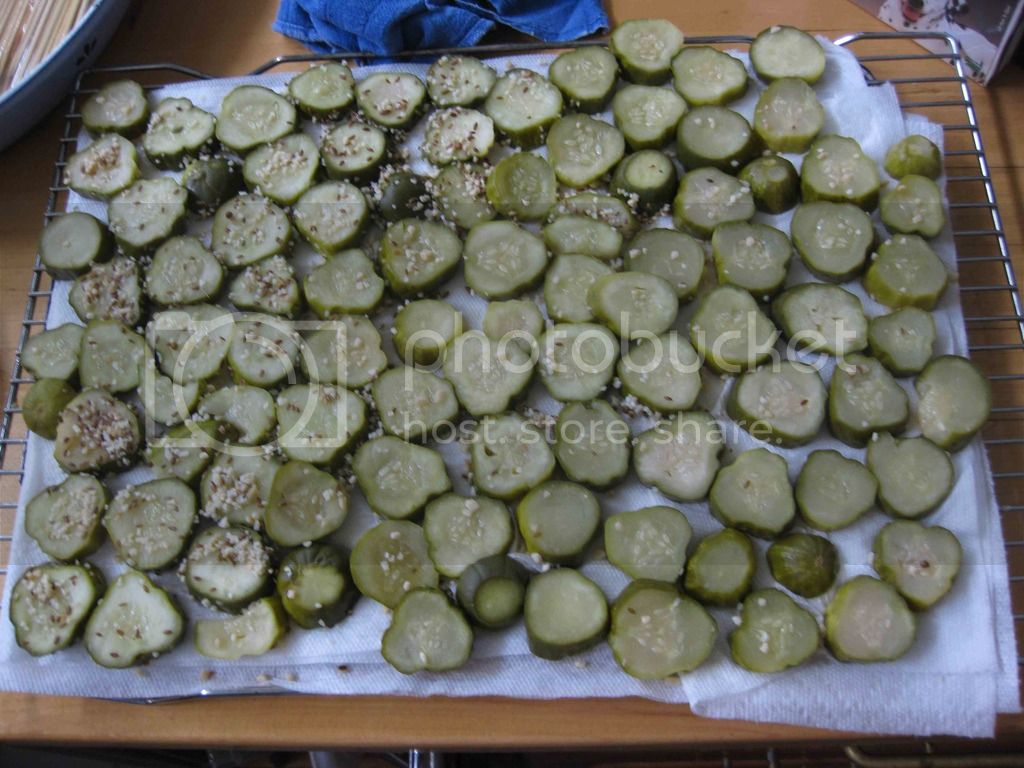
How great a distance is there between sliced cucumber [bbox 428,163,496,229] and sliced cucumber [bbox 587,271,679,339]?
0.31m

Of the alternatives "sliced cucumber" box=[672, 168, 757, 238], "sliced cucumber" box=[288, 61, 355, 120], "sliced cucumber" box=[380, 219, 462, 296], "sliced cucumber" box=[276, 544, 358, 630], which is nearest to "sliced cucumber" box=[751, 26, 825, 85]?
"sliced cucumber" box=[672, 168, 757, 238]

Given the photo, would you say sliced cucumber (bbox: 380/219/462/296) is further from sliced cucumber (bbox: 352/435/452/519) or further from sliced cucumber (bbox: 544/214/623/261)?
sliced cucumber (bbox: 352/435/452/519)

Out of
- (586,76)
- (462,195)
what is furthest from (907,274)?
(462,195)

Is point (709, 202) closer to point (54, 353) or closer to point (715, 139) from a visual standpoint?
point (715, 139)

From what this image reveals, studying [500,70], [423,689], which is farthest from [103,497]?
[500,70]

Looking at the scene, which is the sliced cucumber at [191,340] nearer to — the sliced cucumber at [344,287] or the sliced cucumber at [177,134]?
the sliced cucumber at [344,287]

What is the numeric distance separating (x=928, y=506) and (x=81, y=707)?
60.8 inches

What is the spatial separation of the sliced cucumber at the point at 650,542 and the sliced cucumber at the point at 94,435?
3.04ft

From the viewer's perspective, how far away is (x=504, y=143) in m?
1.93

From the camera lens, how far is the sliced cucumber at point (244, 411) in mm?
1668

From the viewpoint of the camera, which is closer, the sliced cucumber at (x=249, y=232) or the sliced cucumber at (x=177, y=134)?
the sliced cucumber at (x=249, y=232)

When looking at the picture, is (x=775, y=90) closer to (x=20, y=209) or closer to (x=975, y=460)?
(x=975, y=460)

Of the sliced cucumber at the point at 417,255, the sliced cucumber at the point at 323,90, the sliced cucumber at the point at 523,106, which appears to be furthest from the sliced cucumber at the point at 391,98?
the sliced cucumber at the point at 417,255

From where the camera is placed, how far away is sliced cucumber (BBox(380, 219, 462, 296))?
175 cm
